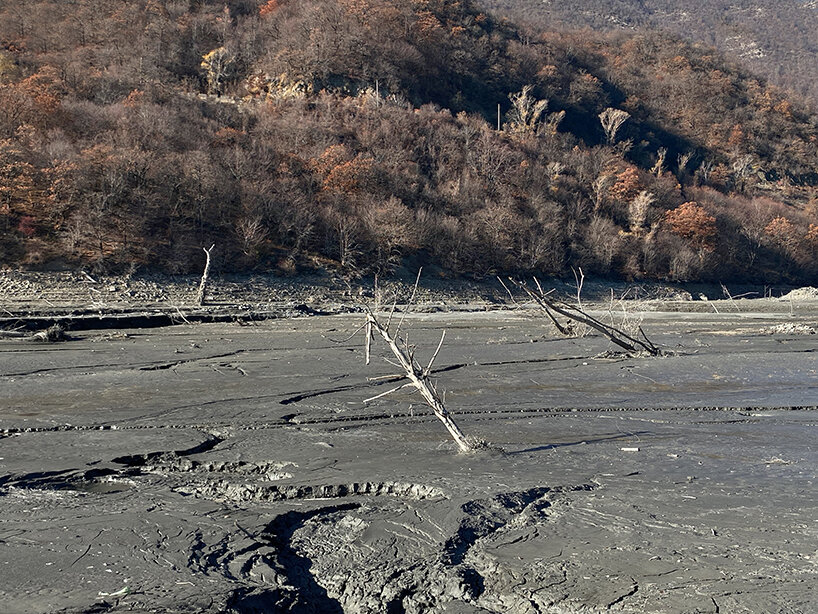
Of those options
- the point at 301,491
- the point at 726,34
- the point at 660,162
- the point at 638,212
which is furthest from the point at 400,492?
the point at 726,34

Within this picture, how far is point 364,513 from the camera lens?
687 centimetres

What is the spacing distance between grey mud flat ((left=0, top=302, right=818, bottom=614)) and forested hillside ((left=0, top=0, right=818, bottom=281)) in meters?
23.7

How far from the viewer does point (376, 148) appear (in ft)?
175

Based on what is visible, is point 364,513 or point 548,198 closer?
point 364,513

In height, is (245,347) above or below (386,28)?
below

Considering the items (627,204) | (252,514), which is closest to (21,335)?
(252,514)

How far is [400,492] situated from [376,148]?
47.6 meters

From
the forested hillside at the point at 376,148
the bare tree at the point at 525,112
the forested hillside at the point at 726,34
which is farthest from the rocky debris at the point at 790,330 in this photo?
the forested hillside at the point at 726,34

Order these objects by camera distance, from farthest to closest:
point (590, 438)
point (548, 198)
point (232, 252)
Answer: point (548, 198) → point (232, 252) → point (590, 438)

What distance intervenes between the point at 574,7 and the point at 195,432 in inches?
7768

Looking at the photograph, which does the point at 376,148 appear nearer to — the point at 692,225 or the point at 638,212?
the point at 638,212

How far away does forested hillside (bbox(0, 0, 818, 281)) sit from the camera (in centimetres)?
3741

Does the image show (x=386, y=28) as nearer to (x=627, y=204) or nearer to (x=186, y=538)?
(x=627, y=204)

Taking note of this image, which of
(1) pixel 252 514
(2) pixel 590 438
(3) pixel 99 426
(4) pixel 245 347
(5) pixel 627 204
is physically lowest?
(5) pixel 627 204
